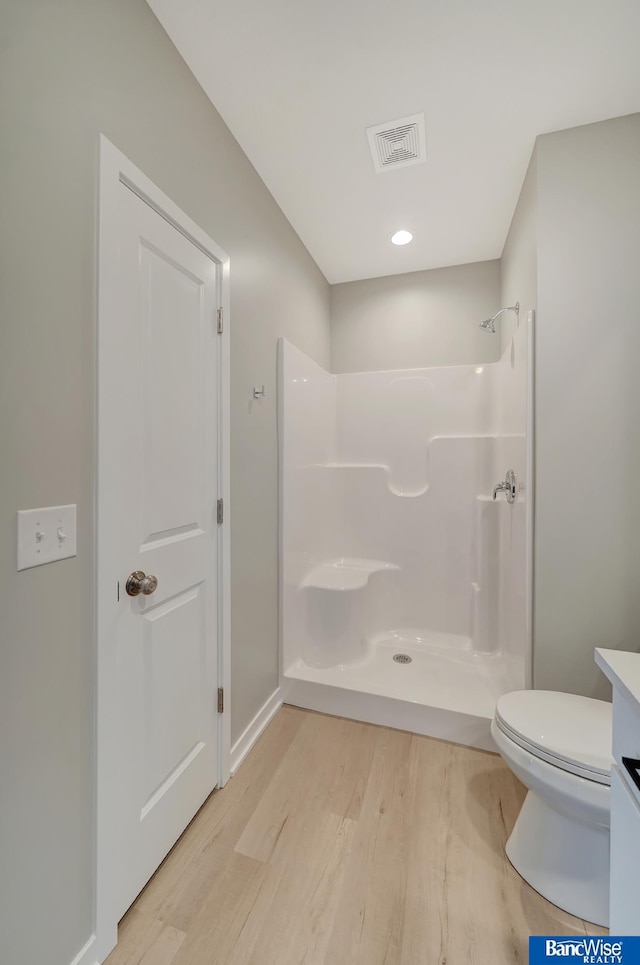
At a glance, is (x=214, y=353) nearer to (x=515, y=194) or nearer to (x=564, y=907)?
(x=515, y=194)

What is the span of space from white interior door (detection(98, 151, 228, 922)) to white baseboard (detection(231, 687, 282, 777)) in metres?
0.13

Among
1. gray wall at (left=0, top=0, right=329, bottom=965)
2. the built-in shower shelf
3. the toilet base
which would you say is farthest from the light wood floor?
the built-in shower shelf

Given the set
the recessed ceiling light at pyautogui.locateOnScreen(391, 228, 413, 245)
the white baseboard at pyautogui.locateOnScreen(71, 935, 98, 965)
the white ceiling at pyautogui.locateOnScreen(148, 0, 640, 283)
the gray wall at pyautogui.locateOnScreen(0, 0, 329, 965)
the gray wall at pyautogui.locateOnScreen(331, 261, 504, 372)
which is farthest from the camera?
the gray wall at pyautogui.locateOnScreen(331, 261, 504, 372)

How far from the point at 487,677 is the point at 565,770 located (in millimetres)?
1175

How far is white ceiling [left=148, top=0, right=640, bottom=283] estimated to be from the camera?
1.18 meters

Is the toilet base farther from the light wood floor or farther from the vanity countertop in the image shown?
the vanity countertop

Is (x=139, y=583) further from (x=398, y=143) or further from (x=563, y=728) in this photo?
(x=398, y=143)

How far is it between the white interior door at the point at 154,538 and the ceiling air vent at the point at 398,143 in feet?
2.94

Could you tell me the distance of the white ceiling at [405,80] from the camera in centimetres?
118

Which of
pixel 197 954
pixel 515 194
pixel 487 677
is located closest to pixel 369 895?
pixel 197 954

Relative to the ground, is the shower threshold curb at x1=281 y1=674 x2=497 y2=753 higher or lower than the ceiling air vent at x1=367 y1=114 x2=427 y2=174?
lower

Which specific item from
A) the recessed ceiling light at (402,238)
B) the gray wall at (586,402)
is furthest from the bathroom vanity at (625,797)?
the recessed ceiling light at (402,238)

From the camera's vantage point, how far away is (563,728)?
1.21 metres

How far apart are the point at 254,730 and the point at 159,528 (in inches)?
45.4
